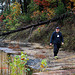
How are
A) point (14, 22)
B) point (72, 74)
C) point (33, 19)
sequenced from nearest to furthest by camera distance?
point (72, 74) < point (33, 19) < point (14, 22)

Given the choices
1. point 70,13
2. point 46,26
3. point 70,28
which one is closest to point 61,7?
point 70,13

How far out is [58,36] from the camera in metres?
8.18

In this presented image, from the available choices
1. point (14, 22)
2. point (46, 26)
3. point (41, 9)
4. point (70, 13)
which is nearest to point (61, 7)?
point (70, 13)

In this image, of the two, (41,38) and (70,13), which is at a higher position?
(70,13)

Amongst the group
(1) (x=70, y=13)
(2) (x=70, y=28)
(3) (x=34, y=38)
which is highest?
(1) (x=70, y=13)

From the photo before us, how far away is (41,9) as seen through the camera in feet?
60.6

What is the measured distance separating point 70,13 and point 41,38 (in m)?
4.42

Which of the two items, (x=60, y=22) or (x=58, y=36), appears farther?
(x=60, y=22)

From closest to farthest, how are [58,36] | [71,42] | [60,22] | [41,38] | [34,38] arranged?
1. [58,36]
2. [71,42]
3. [60,22]
4. [41,38]
5. [34,38]

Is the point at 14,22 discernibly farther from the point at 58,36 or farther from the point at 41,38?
the point at 58,36

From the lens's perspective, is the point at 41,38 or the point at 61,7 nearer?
the point at 61,7

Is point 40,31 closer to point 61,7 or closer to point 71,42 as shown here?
point 61,7

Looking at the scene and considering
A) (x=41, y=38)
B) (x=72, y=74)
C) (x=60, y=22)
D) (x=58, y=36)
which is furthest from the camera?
(x=41, y=38)

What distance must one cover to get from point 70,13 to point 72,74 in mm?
10260
